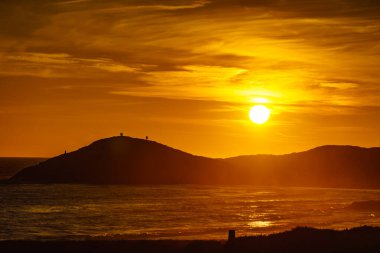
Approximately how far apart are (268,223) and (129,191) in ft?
205

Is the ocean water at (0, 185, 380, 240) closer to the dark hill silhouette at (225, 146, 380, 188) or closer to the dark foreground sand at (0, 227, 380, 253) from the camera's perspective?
the dark foreground sand at (0, 227, 380, 253)

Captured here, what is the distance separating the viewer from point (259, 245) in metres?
37.9

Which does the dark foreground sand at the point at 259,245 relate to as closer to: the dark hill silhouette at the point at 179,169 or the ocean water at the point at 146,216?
the ocean water at the point at 146,216

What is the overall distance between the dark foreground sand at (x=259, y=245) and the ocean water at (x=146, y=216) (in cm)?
963

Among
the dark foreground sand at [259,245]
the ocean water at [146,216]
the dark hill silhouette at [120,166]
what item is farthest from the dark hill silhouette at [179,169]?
the dark foreground sand at [259,245]

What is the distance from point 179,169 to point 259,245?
118673 mm

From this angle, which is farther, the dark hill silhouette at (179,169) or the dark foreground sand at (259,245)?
the dark hill silhouette at (179,169)

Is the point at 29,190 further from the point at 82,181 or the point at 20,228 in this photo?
the point at 20,228

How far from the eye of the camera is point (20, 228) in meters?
63.9

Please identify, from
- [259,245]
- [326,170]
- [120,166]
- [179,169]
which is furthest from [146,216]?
[326,170]

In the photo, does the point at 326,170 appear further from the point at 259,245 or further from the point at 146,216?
the point at 259,245

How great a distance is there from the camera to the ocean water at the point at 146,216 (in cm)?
5988

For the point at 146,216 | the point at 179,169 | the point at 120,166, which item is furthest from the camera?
the point at 179,169

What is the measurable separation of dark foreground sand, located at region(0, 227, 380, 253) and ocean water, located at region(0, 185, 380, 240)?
31.6 feet
